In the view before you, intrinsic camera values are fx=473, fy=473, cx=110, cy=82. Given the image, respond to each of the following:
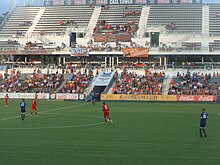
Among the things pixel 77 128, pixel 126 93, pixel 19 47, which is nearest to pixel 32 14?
pixel 19 47

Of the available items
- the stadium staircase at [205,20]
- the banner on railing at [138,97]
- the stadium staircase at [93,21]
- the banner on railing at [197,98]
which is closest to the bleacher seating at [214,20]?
the stadium staircase at [205,20]

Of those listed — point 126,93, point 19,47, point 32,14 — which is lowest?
point 126,93

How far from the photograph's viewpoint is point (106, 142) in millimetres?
21297

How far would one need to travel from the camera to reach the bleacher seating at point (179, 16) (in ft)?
260

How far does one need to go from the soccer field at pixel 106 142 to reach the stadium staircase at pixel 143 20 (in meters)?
47.4

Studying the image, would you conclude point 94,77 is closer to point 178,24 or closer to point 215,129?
point 178,24

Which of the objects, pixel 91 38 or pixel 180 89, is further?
pixel 91 38

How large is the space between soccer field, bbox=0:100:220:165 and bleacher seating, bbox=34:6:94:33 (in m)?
53.9

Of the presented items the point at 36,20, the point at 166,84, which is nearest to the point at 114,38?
the point at 166,84

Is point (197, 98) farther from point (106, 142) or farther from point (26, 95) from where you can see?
point (106, 142)

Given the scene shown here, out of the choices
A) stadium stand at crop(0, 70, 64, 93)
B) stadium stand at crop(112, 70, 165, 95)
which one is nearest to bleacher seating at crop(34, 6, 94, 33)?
stadium stand at crop(0, 70, 64, 93)

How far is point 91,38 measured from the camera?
78.5 meters

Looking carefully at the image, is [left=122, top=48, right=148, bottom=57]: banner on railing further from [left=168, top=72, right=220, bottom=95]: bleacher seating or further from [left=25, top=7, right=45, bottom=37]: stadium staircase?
[left=25, top=7, right=45, bottom=37]: stadium staircase

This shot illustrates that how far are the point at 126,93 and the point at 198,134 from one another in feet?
112
